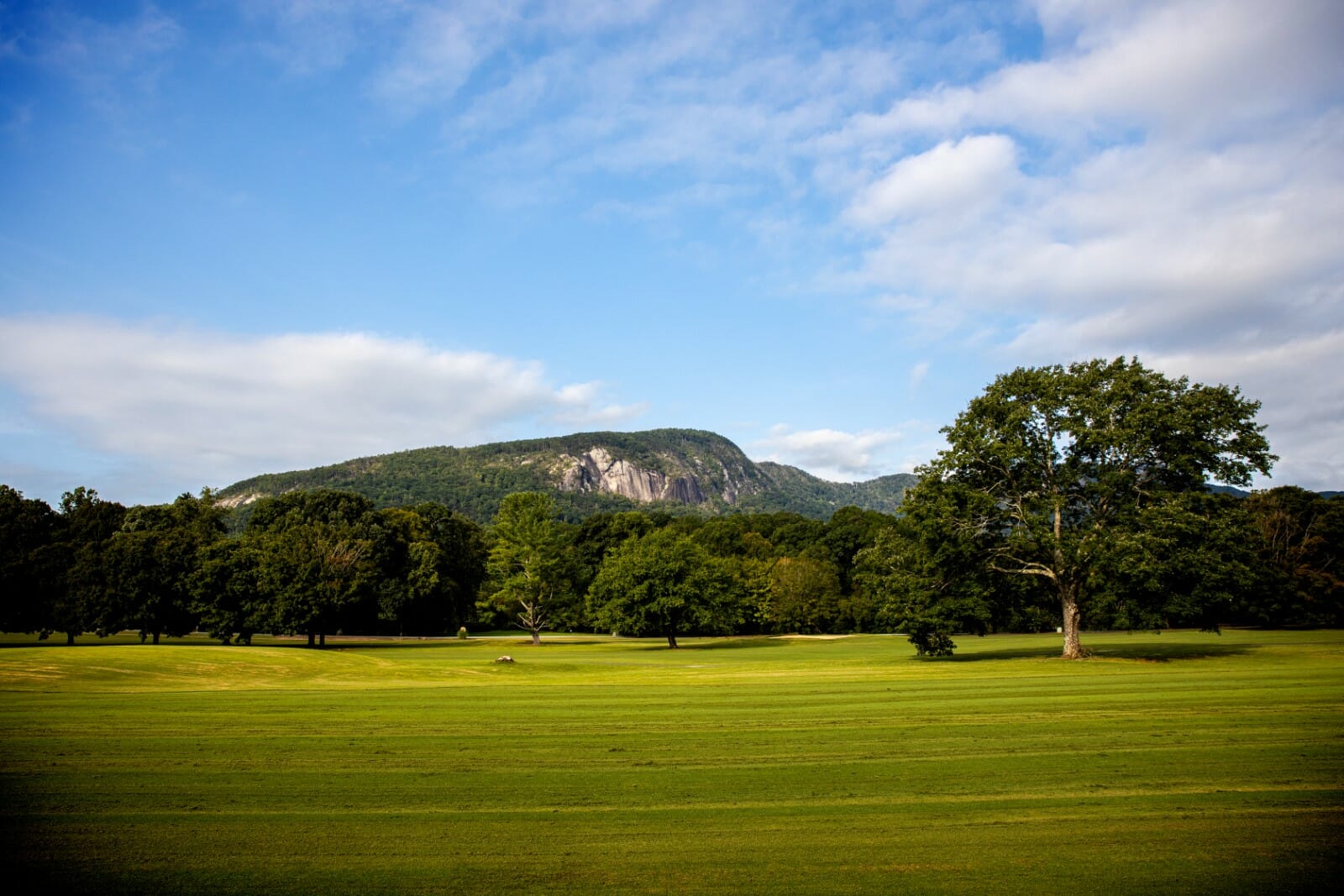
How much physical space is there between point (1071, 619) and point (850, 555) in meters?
71.4

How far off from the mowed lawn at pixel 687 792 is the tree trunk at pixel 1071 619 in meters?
13.8

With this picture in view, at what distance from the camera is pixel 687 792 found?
11.7 meters

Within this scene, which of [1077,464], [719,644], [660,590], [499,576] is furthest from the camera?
[499,576]

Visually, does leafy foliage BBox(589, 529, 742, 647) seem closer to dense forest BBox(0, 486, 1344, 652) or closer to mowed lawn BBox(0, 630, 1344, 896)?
dense forest BBox(0, 486, 1344, 652)

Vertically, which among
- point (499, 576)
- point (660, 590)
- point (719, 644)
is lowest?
point (719, 644)

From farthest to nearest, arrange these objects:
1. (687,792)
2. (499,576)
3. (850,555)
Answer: (850,555) → (499,576) → (687,792)

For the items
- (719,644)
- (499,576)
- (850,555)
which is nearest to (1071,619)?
(719,644)

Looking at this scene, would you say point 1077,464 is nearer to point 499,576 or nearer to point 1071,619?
point 1071,619

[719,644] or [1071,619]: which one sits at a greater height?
[1071,619]

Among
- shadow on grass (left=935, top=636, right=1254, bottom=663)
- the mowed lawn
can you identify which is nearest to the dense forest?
shadow on grass (left=935, top=636, right=1254, bottom=663)

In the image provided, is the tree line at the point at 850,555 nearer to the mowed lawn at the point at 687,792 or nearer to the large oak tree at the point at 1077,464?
the large oak tree at the point at 1077,464

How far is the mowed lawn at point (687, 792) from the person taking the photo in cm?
827

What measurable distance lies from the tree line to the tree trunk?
0.12 meters

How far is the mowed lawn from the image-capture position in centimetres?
827
